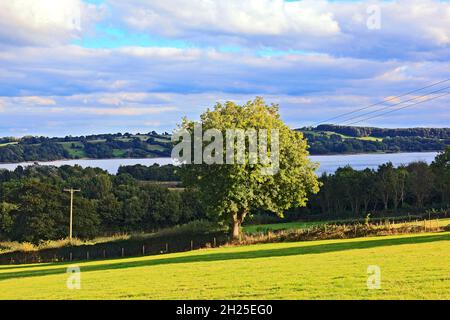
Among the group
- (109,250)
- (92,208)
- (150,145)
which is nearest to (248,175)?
(109,250)

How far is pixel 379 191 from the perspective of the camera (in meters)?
96.8

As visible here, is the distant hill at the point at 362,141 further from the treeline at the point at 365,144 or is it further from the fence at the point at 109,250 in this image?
the fence at the point at 109,250

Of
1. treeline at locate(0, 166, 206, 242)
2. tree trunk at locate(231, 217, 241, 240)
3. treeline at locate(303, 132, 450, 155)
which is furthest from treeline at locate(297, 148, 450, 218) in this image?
treeline at locate(303, 132, 450, 155)

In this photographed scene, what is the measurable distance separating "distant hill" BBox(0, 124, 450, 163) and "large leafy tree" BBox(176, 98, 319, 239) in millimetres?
106615

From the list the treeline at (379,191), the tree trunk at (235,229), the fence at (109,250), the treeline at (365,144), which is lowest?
the fence at (109,250)

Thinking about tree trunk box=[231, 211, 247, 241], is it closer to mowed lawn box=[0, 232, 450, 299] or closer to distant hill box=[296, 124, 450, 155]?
mowed lawn box=[0, 232, 450, 299]

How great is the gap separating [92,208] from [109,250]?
28273 millimetres

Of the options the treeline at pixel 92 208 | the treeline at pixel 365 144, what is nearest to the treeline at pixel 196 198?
the treeline at pixel 92 208

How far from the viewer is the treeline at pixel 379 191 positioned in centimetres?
9362

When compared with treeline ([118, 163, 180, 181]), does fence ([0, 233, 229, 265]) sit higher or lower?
lower

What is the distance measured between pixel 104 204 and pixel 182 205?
44.2 ft

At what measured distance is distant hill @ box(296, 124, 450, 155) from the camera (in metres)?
166

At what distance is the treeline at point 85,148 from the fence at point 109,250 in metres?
116

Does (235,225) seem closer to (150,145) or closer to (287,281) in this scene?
(287,281)
